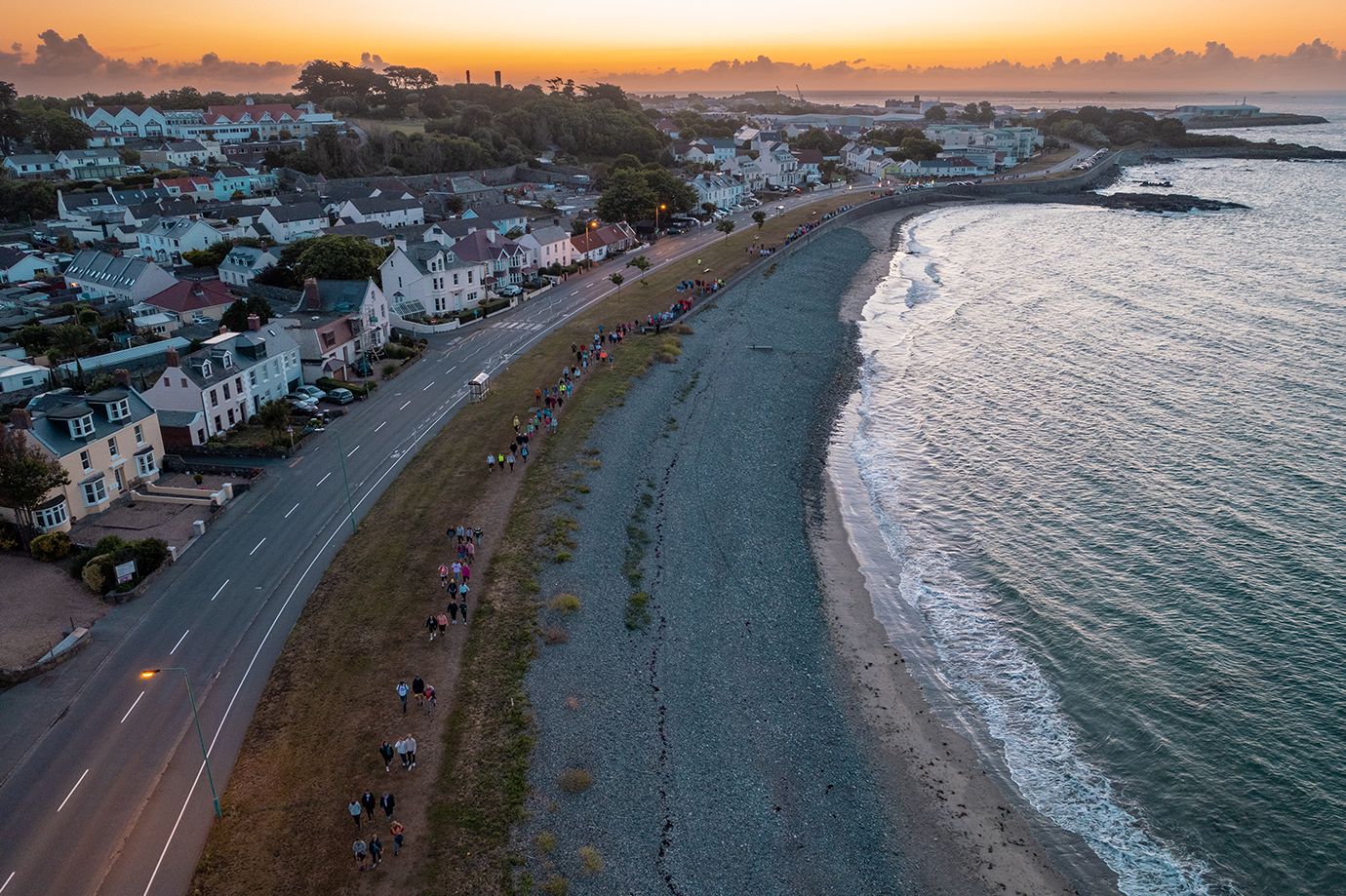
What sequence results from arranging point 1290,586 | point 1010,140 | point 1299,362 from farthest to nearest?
point 1010,140 < point 1299,362 < point 1290,586

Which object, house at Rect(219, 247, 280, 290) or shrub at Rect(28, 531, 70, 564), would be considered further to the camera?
house at Rect(219, 247, 280, 290)

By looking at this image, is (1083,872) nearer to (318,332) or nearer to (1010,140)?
(318,332)

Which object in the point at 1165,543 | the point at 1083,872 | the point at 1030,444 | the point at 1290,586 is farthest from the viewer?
the point at 1030,444

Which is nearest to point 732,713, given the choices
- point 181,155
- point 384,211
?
point 384,211

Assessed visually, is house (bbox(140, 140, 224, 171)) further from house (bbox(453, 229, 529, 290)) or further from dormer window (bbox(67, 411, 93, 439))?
dormer window (bbox(67, 411, 93, 439))

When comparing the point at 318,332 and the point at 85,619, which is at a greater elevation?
the point at 318,332

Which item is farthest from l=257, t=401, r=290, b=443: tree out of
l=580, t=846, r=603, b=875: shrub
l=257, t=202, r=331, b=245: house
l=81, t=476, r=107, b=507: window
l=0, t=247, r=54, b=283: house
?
l=257, t=202, r=331, b=245: house

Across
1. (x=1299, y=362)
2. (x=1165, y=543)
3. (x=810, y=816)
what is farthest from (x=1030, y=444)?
(x=810, y=816)
